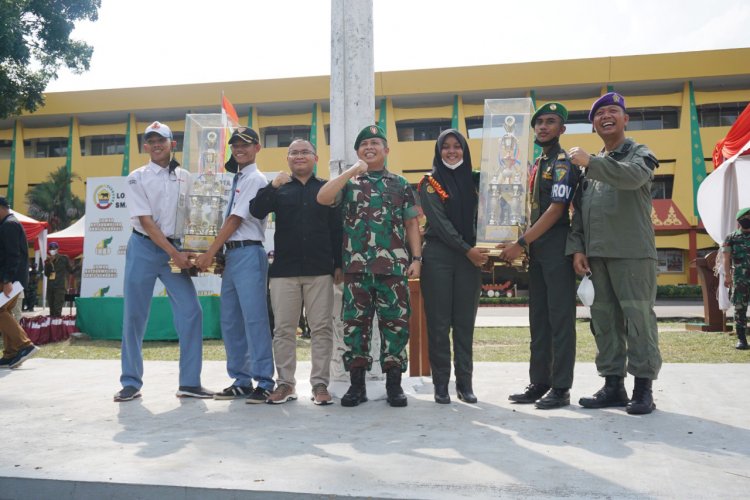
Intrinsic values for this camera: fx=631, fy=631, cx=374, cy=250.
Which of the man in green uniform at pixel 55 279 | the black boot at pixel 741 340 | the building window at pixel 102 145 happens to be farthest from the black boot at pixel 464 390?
the building window at pixel 102 145

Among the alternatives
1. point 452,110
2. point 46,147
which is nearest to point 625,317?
point 452,110

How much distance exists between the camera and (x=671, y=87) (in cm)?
3041

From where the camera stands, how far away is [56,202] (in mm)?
30016

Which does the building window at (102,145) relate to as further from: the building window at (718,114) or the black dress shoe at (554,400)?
the black dress shoe at (554,400)

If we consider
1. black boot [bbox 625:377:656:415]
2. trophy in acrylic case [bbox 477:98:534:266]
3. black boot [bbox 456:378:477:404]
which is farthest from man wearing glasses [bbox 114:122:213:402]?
black boot [bbox 625:377:656:415]

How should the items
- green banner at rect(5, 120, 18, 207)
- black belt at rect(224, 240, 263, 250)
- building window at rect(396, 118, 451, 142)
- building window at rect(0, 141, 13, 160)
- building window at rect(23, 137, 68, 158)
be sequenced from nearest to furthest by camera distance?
black belt at rect(224, 240, 263, 250) < building window at rect(396, 118, 451, 142) < green banner at rect(5, 120, 18, 207) < building window at rect(0, 141, 13, 160) < building window at rect(23, 137, 68, 158)

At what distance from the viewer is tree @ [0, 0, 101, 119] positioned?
15270 millimetres

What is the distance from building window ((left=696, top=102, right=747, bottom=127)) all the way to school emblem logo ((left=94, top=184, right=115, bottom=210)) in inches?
1129

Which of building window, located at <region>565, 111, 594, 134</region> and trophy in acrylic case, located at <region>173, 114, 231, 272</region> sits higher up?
building window, located at <region>565, 111, 594, 134</region>

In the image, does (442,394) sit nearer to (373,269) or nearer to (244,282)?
(373,269)

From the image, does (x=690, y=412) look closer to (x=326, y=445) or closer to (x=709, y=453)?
(x=709, y=453)

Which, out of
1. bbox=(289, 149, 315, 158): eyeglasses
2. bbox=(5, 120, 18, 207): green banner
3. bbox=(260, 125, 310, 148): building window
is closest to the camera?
bbox=(289, 149, 315, 158): eyeglasses

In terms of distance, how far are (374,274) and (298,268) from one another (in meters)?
0.51

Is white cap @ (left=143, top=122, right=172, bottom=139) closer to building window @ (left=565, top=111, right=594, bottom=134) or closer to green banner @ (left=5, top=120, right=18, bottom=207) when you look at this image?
building window @ (left=565, top=111, right=594, bottom=134)
